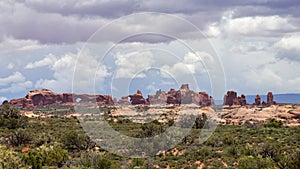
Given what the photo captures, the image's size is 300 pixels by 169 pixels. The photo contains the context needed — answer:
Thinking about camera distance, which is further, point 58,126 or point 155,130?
point 58,126

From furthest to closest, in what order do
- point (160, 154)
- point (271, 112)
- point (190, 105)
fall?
point (271, 112) < point (190, 105) < point (160, 154)

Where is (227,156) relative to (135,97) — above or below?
below

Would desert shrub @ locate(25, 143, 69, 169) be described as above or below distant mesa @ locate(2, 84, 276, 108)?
below

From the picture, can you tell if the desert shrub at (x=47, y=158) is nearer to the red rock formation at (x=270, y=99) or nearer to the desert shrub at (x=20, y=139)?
the desert shrub at (x=20, y=139)

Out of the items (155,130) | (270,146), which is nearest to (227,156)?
(270,146)

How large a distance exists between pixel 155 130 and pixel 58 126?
1655 cm

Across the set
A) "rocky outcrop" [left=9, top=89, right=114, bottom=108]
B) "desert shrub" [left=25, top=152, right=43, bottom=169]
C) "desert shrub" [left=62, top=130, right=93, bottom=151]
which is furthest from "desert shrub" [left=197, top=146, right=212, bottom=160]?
"rocky outcrop" [left=9, top=89, right=114, bottom=108]

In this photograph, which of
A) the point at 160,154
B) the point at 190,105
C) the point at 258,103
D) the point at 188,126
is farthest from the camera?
the point at 258,103

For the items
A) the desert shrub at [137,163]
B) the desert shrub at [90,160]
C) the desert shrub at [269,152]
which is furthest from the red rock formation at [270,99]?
the desert shrub at [90,160]

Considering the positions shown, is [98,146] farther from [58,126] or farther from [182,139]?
[58,126]

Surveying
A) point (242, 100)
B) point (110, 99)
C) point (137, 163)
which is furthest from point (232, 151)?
point (242, 100)

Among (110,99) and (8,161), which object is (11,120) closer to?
(8,161)

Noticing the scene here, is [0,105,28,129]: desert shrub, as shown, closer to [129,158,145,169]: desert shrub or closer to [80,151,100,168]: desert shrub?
[80,151,100,168]: desert shrub

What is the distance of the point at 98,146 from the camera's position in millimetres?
40812
